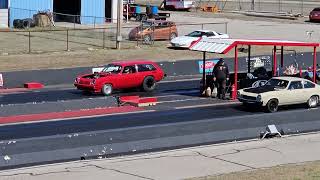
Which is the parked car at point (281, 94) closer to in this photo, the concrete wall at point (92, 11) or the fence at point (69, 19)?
the fence at point (69, 19)

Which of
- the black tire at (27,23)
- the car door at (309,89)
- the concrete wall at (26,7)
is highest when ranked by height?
the concrete wall at (26,7)

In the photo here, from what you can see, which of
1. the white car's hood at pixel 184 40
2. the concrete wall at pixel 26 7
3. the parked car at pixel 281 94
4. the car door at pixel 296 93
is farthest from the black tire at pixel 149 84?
the concrete wall at pixel 26 7

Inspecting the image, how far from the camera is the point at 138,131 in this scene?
19266mm

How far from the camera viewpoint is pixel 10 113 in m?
25.8

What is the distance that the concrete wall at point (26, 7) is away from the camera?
58625 mm

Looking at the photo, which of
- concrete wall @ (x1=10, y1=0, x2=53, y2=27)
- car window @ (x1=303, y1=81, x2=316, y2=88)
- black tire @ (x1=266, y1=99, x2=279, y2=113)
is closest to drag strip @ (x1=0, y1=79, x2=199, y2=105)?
black tire @ (x1=266, y1=99, x2=279, y2=113)

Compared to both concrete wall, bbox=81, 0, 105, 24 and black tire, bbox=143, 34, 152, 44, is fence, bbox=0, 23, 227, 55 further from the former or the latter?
concrete wall, bbox=81, 0, 105, 24

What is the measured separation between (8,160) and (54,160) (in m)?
1.18

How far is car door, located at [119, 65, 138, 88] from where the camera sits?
105 feet

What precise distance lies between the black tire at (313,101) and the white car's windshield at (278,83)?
111 centimetres

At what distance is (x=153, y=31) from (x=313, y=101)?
2431 centimetres

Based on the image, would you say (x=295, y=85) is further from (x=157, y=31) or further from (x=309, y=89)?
(x=157, y=31)

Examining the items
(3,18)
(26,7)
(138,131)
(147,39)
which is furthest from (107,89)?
(26,7)

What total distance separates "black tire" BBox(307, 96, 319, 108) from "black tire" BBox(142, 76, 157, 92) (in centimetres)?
731
